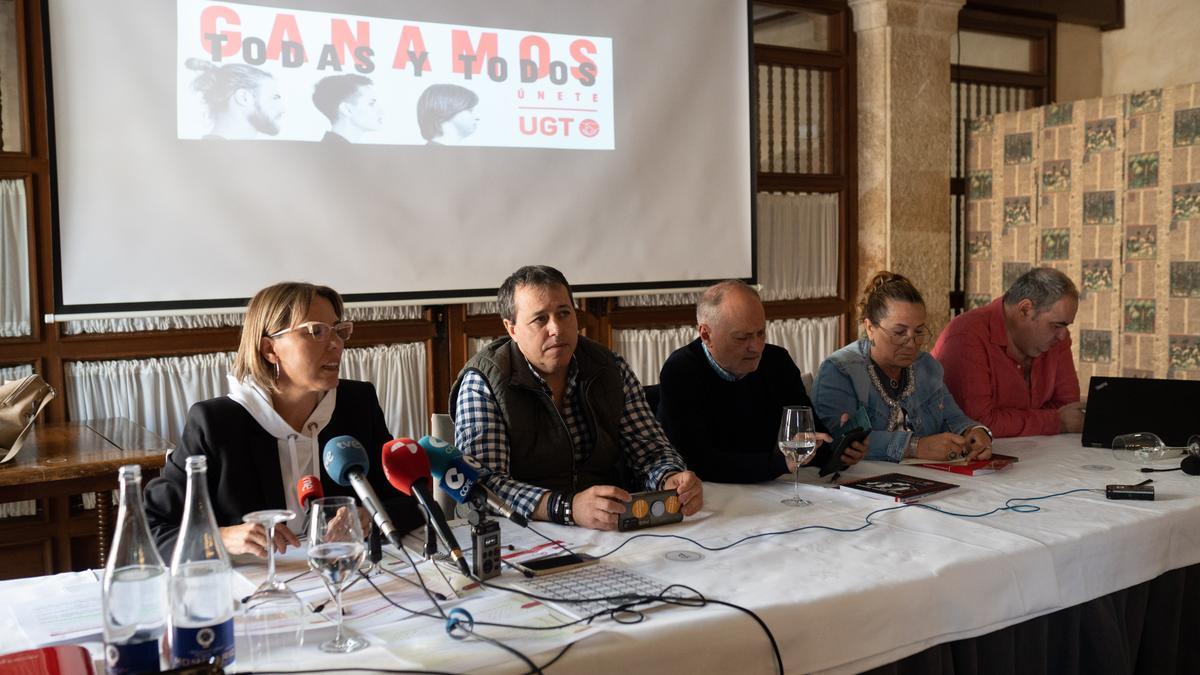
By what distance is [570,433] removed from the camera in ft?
8.68

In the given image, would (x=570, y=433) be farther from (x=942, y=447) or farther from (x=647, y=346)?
(x=647, y=346)

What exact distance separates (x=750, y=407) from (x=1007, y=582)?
1096 mm

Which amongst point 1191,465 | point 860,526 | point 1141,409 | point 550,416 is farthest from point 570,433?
point 1141,409

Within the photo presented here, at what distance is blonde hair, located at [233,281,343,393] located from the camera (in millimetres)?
2342

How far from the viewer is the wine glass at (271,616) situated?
152cm

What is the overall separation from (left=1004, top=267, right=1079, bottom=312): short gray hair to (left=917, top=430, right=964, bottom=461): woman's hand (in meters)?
0.78

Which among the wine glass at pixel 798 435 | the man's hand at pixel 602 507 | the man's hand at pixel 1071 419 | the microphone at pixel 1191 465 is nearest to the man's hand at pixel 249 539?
the man's hand at pixel 602 507

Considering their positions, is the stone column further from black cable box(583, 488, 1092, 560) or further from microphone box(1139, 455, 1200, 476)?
black cable box(583, 488, 1092, 560)

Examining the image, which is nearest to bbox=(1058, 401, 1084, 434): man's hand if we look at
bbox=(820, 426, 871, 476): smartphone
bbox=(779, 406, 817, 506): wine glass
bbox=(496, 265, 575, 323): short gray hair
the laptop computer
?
the laptop computer

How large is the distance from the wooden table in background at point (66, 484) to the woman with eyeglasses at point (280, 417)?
3.71 feet

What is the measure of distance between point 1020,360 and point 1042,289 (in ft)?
0.93

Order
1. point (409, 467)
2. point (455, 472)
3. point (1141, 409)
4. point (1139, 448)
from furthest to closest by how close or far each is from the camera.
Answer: point (1141, 409), point (1139, 448), point (455, 472), point (409, 467)

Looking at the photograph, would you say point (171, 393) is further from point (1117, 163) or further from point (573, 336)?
point (1117, 163)

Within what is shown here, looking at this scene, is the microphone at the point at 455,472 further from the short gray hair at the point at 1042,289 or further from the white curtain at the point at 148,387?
the white curtain at the point at 148,387
